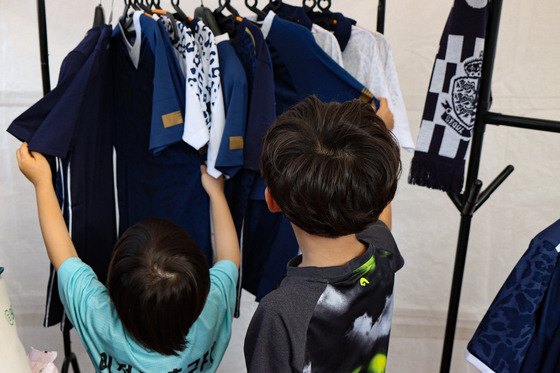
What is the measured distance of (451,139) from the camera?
1319 millimetres

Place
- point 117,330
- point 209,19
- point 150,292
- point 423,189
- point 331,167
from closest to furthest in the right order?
point 331,167
point 150,292
point 117,330
point 209,19
point 423,189

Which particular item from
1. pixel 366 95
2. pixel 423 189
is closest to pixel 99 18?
pixel 366 95

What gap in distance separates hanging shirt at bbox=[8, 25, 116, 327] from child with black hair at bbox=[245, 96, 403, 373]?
21.9 inches

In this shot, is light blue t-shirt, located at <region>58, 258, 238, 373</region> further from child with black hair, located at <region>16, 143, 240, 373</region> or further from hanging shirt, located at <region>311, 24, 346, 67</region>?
hanging shirt, located at <region>311, 24, 346, 67</region>

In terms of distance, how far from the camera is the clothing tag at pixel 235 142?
122cm

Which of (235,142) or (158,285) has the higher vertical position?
(235,142)

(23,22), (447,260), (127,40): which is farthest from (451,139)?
(23,22)

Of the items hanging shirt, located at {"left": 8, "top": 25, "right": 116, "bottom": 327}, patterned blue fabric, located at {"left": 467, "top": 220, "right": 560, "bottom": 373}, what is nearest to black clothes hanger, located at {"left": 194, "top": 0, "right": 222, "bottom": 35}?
hanging shirt, located at {"left": 8, "top": 25, "right": 116, "bottom": 327}

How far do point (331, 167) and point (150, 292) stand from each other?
17.6 inches

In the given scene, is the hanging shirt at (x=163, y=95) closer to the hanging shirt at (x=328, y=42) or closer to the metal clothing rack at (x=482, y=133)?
the hanging shirt at (x=328, y=42)

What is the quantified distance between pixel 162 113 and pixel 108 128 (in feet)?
0.73

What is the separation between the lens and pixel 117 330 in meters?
1.13

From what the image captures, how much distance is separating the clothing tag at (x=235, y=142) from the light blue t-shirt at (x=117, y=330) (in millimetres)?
304

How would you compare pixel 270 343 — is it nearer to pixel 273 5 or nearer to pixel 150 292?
pixel 150 292
